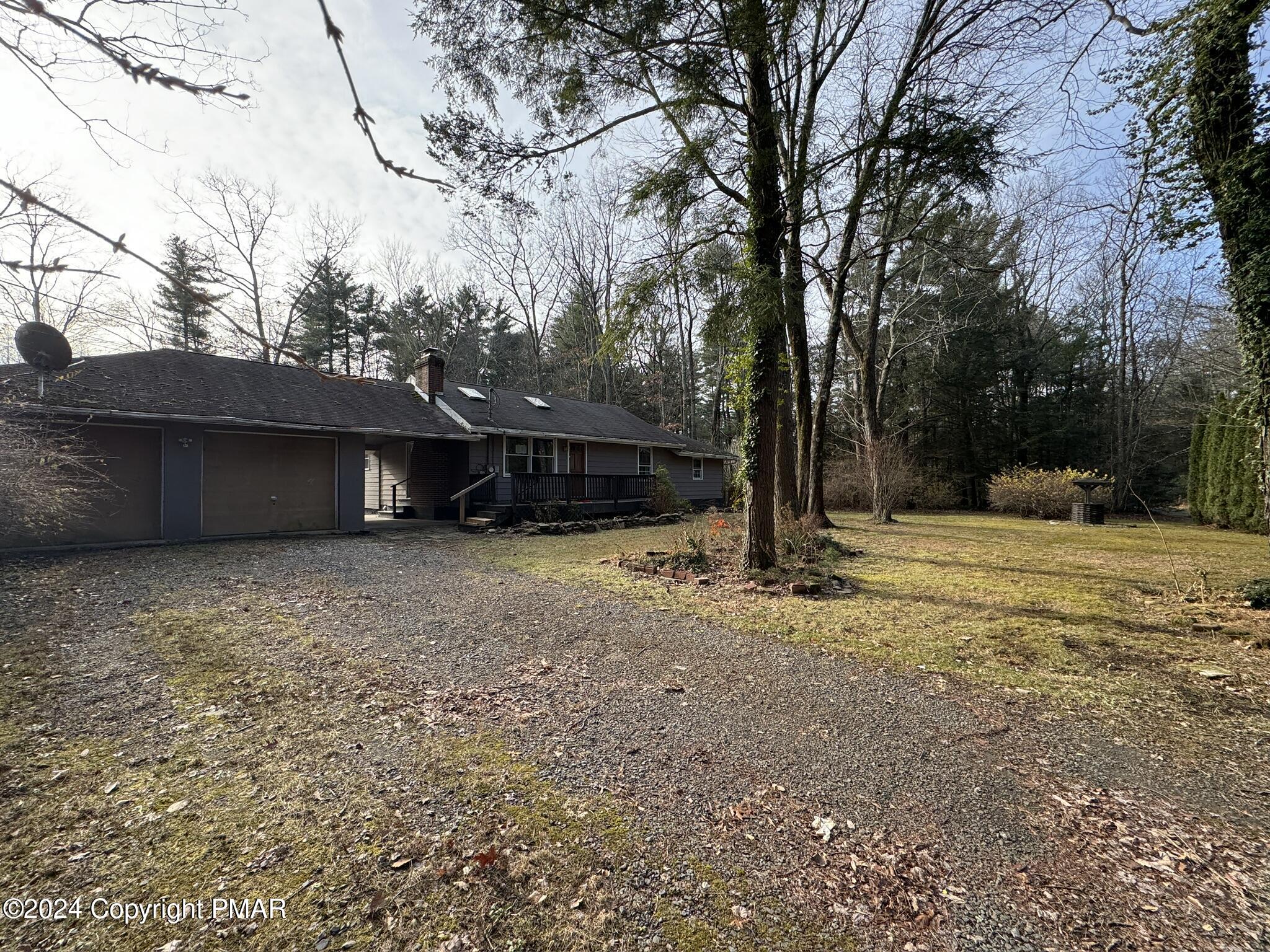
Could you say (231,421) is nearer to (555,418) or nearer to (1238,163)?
(555,418)

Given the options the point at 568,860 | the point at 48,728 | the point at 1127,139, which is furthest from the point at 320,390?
the point at 1127,139

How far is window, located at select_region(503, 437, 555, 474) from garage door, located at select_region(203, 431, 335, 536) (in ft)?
15.1

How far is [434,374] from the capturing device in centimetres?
1547

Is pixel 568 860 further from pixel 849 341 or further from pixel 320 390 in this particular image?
pixel 849 341

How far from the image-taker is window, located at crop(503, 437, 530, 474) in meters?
15.2

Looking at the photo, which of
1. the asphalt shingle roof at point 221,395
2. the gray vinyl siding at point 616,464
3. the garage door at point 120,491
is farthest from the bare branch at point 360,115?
the gray vinyl siding at point 616,464

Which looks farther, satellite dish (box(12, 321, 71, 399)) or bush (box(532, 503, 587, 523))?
bush (box(532, 503, 587, 523))

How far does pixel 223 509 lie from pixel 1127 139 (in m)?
16.5

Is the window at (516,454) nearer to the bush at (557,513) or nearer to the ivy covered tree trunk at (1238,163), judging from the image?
the bush at (557,513)

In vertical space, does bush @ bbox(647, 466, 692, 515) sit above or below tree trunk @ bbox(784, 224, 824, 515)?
below

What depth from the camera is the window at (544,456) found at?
16.1 m

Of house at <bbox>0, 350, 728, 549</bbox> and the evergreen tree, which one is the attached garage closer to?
house at <bbox>0, 350, 728, 549</bbox>

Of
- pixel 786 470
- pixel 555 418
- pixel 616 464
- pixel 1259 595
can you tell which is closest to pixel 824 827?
pixel 1259 595

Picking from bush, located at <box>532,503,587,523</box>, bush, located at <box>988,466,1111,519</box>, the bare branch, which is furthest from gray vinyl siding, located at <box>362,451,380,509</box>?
bush, located at <box>988,466,1111,519</box>
